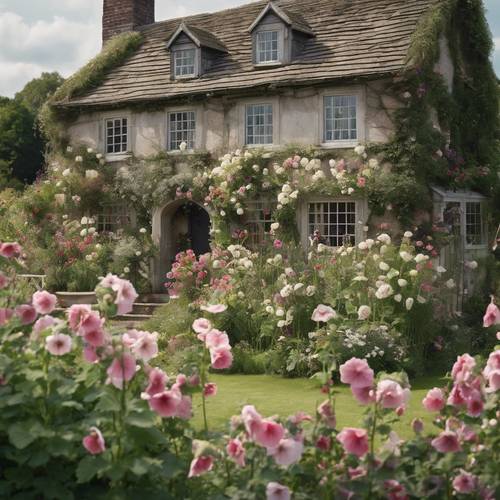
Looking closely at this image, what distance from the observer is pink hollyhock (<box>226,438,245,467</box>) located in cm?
391

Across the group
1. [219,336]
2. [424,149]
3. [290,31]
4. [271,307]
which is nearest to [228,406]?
[271,307]

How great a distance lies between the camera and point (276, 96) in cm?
1738

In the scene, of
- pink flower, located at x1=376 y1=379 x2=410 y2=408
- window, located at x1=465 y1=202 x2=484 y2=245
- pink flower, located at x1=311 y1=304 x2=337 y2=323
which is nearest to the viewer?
pink flower, located at x1=376 y1=379 x2=410 y2=408

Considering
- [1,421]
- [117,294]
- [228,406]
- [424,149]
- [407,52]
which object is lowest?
[228,406]

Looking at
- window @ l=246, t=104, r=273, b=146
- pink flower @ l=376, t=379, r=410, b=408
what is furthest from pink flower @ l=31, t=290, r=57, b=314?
window @ l=246, t=104, r=273, b=146

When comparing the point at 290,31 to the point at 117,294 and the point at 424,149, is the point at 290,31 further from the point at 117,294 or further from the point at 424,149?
the point at 117,294

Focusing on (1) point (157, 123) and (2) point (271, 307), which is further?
(1) point (157, 123)

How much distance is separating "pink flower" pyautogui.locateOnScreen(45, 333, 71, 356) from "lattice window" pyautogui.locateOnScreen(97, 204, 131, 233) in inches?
591

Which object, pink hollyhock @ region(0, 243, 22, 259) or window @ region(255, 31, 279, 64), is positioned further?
window @ region(255, 31, 279, 64)

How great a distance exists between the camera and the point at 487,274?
16859 millimetres

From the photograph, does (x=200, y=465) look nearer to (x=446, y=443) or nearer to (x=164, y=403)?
(x=164, y=403)

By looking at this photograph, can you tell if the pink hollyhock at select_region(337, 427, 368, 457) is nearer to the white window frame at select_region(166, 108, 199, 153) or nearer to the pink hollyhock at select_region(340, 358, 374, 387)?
the pink hollyhock at select_region(340, 358, 374, 387)

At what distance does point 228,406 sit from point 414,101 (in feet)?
29.3

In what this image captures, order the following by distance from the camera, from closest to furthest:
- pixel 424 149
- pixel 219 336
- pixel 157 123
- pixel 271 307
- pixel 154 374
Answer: pixel 154 374, pixel 219 336, pixel 271 307, pixel 424 149, pixel 157 123
